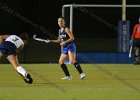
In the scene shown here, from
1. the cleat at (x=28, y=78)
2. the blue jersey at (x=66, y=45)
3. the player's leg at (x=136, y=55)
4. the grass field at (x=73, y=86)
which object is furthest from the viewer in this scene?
the player's leg at (x=136, y=55)

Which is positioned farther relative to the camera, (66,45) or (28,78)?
(66,45)

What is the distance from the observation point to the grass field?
13141 millimetres

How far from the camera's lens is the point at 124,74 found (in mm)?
19578

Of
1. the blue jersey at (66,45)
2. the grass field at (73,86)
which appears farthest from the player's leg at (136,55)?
the blue jersey at (66,45)

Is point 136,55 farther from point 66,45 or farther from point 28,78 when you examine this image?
point 28,78

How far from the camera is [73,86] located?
50.0 ft

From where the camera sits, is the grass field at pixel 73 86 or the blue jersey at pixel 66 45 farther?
the blue jersey at pixel 66 45

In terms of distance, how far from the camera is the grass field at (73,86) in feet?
43.1

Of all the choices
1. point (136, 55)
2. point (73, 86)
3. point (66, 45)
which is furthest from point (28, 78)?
point (136, 55)

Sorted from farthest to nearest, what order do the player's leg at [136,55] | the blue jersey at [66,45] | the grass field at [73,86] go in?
the player's leg at [136,55], the blue jersey at [66,45], the grass field at [73,86]

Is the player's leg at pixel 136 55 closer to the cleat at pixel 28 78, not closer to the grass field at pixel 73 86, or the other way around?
the grass field at pixel 73 86

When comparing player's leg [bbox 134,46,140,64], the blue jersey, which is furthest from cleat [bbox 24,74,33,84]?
player's leg [bbox 134,46,140,64]

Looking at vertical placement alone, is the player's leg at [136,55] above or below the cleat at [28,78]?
below

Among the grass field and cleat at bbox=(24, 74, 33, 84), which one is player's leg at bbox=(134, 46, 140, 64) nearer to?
the grass field
